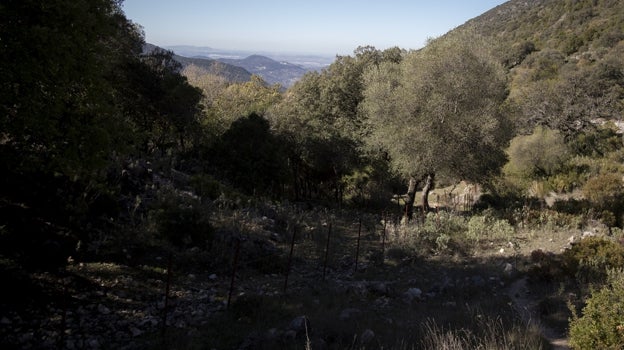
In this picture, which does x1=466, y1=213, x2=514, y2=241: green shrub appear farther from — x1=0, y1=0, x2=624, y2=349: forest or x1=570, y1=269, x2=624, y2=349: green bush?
x1=570, y1=269, x2=624, y2=349: green bush

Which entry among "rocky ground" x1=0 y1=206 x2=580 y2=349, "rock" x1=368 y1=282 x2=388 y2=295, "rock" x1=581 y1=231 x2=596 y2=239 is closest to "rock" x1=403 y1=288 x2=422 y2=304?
"rocky ground" x1=0 y1=206 x2=580 y2=349

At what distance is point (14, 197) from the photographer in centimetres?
916

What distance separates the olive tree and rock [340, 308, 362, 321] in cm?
995

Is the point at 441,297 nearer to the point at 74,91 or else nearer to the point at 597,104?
the point at 74,91

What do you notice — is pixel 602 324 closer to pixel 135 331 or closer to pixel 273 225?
pixel 135 331

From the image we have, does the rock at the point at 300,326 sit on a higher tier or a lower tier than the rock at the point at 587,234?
lower

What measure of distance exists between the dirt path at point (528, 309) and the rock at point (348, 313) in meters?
2.77

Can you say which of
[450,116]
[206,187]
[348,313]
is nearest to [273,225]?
[206,187]

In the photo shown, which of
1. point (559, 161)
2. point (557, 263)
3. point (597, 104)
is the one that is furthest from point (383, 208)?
point (597, 104)

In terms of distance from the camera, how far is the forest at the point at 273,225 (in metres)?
6.57

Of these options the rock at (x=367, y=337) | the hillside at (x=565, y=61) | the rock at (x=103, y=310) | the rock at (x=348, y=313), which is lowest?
the rock at (x=103, y=310)

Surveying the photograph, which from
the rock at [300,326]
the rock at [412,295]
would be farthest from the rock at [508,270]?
the rock at [300,326]

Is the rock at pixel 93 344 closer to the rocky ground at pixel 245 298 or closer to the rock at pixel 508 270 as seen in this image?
the rocky ground at pixel 245 298

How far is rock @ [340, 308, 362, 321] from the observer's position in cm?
716
